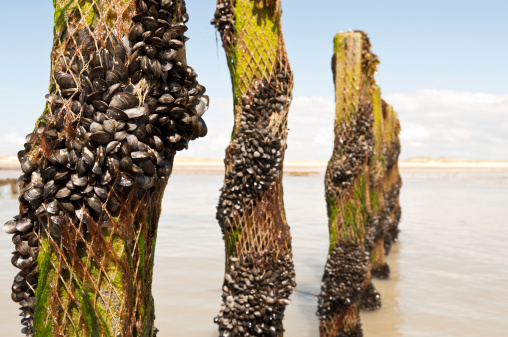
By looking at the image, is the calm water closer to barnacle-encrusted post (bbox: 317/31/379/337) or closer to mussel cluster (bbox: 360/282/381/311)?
mussel cluster (bbox: 360/282/381/311)

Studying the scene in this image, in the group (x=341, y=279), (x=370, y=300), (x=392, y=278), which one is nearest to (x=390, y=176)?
(x=392, y=278)

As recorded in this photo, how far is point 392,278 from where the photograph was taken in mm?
10555

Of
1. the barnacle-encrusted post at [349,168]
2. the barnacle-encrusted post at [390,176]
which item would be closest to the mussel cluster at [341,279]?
the barnacle-encrusted post at [349,168]

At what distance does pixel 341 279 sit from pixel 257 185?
Answer: 8.88ft

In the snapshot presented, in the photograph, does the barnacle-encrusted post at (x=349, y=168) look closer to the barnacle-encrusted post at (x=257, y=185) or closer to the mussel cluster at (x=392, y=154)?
the barnacle-encrusted post at (x=257, y=185)

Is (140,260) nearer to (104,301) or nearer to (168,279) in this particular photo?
(104,301)

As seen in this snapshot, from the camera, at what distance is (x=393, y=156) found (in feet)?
49.1

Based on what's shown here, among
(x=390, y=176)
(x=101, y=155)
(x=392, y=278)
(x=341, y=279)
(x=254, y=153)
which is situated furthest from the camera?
(x=390, y=176)

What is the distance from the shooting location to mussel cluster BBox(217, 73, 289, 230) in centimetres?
454

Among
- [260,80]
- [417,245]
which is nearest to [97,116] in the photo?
[260,80]

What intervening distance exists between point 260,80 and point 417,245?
A: 448 inches

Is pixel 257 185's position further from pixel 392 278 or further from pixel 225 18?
pixel 392 278

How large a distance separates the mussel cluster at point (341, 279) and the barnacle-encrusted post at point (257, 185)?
1.90m

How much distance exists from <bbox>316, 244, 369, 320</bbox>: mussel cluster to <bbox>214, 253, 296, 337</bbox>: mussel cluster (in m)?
1.90
